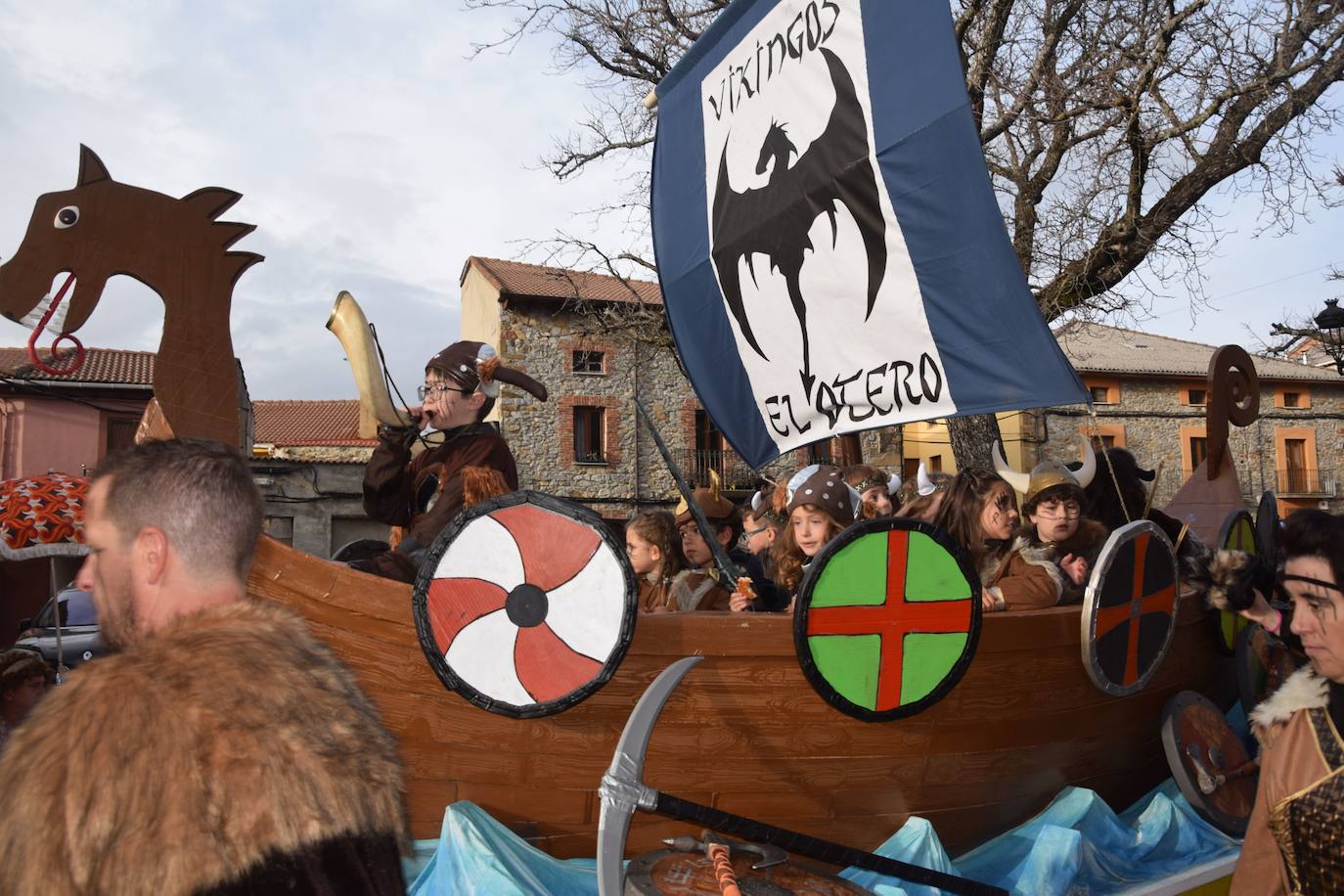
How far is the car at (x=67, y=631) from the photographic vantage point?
8.39 m

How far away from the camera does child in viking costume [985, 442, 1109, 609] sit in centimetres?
349

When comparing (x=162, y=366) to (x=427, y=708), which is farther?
(x=162, y=366)

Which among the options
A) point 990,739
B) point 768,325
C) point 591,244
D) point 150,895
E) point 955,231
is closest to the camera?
point 150,895

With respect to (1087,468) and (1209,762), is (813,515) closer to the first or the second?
(1209,762)

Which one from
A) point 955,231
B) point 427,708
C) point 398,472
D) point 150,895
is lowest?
point 427,708

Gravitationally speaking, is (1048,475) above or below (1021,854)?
above

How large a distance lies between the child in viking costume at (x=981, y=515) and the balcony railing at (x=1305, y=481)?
107ft

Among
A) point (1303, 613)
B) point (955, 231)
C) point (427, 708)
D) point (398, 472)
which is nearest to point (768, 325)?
point (955, 231)

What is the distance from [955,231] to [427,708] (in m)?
2.69

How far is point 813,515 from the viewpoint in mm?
3664

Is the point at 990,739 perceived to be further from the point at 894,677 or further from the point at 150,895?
the point at 150,895

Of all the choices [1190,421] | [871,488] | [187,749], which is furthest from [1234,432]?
[187,749]

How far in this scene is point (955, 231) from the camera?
379cm

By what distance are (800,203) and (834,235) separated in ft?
1.13
